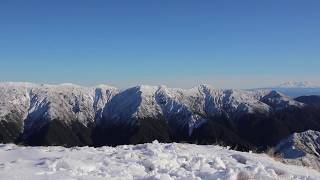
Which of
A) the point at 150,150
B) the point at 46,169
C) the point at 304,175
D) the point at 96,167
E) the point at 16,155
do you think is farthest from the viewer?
the point at 150,150

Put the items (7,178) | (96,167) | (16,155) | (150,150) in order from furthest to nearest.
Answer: (150,150) < (16,155) < (96,167) < (7,178)

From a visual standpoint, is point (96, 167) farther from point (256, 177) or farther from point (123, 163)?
point (256, 177)

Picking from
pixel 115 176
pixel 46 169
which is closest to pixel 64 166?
pixel 46 169

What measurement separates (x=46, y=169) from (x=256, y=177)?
6.93 metres

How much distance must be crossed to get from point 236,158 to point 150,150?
384cm

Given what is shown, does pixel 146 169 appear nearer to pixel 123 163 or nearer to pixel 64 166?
pixel 123 163

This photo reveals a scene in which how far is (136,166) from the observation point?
16625 millimetres

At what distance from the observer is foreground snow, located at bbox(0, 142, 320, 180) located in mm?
15234

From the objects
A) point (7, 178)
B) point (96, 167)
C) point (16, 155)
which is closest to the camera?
point (7, 178)

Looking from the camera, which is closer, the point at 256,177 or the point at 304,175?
the point at 256,177

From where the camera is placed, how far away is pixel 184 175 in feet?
52.0

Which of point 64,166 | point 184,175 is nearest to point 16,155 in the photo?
point 64,166

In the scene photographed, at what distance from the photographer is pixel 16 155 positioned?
19000 millimetres

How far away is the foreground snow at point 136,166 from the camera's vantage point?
600 inches
